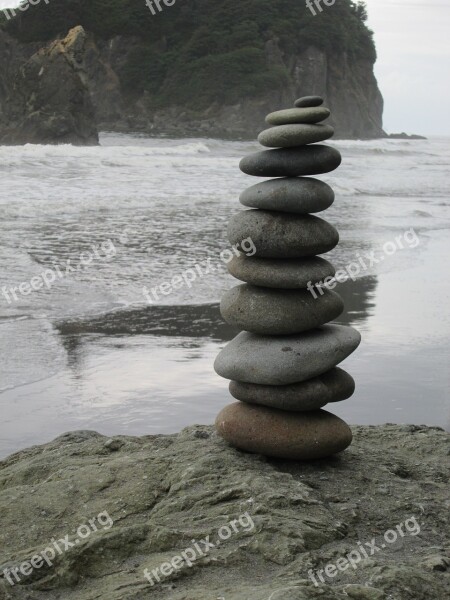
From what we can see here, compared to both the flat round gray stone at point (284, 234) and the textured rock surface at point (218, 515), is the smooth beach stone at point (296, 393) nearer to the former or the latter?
the textured rock surface at point (218, 515)

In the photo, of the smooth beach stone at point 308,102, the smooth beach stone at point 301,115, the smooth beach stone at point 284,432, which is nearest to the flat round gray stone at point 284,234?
the smooth beach stone at point 301,115

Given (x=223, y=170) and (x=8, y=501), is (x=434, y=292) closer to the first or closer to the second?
(x=8, y=501)

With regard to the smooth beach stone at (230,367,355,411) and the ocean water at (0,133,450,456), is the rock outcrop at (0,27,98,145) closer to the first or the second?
the ocean water at (0,133,450,456)

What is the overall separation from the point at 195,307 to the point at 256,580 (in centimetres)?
707

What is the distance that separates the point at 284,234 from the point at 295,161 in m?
0.48

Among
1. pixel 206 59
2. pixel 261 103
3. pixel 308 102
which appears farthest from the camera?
pixel 206 59

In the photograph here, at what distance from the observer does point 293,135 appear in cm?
561

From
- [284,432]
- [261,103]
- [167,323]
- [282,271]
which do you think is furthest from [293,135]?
[261,103]

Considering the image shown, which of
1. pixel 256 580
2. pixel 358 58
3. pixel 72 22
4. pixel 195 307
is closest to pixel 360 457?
pixel 256 580

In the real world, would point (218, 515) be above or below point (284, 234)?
below

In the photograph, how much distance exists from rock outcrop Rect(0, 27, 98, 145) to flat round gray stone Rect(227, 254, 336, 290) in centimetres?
4285

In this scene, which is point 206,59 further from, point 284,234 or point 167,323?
point 284,234

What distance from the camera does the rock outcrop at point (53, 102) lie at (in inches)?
1874

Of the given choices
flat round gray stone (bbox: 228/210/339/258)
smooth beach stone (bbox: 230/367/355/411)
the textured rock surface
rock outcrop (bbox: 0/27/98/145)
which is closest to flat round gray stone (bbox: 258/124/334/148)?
flat round gray stone (bbox: 228/210/339/258)
